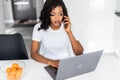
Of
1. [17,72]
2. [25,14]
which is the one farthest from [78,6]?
[25,14]

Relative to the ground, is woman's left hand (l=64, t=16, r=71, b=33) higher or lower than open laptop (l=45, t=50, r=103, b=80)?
higher

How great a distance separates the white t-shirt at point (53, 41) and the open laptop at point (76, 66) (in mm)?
509

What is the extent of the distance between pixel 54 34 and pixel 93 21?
1295mm

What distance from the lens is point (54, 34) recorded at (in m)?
1.88

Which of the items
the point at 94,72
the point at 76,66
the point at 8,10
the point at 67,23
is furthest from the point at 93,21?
the point at 8,10

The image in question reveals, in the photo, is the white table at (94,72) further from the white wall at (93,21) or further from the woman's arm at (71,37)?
the white wall at (93,21)

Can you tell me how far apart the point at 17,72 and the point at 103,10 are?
2074 millimetres

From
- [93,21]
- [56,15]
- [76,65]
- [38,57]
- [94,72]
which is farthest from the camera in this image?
[93,21]

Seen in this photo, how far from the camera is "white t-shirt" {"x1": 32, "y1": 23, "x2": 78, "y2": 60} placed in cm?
186

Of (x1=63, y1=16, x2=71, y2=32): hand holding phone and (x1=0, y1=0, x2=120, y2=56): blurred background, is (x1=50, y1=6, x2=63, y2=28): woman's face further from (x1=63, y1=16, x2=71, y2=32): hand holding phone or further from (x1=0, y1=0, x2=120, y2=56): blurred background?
(x1=0, y1=0, x2=120, y2=56): blurred background

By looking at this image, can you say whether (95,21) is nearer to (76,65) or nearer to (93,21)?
(93,21)

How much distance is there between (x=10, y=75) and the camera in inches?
49.2

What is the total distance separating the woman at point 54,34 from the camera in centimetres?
180

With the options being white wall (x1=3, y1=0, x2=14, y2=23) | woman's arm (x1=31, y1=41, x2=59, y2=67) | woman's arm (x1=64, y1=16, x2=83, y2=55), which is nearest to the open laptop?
woman's arm (x1=31, y1=41, x2=59, y2=67)
